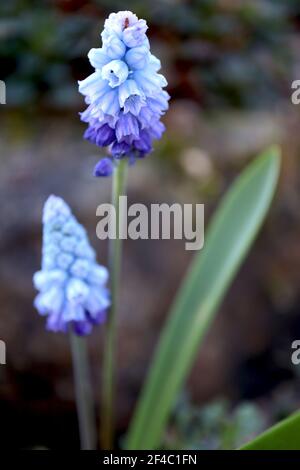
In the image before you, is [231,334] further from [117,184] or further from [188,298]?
[117,184]

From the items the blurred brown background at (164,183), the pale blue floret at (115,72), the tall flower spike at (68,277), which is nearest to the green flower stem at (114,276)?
the tall flower spike at (68,277)

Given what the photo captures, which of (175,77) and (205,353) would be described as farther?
(175,77)

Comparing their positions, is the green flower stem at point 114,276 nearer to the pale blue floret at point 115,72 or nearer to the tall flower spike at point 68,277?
the tall flower spike at point 68,277

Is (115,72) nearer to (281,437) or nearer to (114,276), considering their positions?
(114,276)

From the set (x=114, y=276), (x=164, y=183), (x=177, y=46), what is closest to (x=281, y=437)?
(x=114, y=276)

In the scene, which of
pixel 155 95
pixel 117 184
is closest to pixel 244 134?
pixel 117 184

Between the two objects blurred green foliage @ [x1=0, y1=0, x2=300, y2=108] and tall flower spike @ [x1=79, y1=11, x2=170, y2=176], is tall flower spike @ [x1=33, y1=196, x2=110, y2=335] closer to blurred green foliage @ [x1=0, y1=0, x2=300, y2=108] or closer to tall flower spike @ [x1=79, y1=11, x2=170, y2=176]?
tall flower spike @ [x1=79, y1=11, x2=170, y2=176]

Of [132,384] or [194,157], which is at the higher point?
[194,157]

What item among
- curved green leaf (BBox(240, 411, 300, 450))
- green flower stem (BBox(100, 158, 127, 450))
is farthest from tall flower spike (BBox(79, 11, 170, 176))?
curved green leaf (BBox(240, 411, 300, 450))
